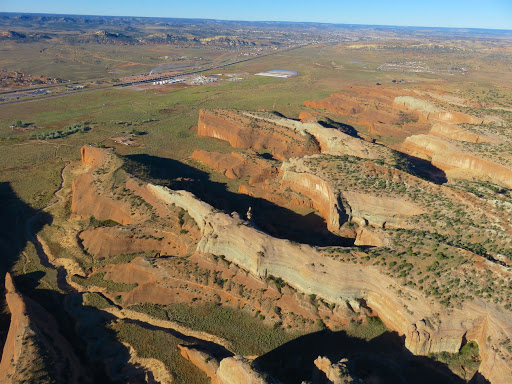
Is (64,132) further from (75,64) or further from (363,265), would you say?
(75,64)

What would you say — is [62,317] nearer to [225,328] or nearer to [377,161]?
[225,328]

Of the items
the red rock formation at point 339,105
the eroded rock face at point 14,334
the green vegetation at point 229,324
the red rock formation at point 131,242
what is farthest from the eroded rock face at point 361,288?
the red rock formation at point 339,105

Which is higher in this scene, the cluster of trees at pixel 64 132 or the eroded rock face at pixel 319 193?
the eroded rock face at pixel 319 193

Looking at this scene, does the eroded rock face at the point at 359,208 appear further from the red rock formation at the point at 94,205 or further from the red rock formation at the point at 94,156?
the red rock formation at the point at 94,156

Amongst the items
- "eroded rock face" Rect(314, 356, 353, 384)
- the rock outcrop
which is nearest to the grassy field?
the rock outcrop

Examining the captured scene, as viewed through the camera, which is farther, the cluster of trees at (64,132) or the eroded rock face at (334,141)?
the cluster of trees at (64,132)

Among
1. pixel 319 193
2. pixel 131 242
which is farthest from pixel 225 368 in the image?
pixel 319 193

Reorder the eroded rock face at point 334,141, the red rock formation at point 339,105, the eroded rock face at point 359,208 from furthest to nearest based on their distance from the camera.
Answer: the red rock formation at point 339,105, the eroded rock face at point 334,141, the eroded rock face at point 359,208

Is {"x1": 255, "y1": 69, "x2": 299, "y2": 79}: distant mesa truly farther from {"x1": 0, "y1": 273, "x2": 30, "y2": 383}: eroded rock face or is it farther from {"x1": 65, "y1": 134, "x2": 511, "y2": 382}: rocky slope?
{"x1": 0, "y1": 273, "x2": 30, "y2": 383}: eroded rock face
